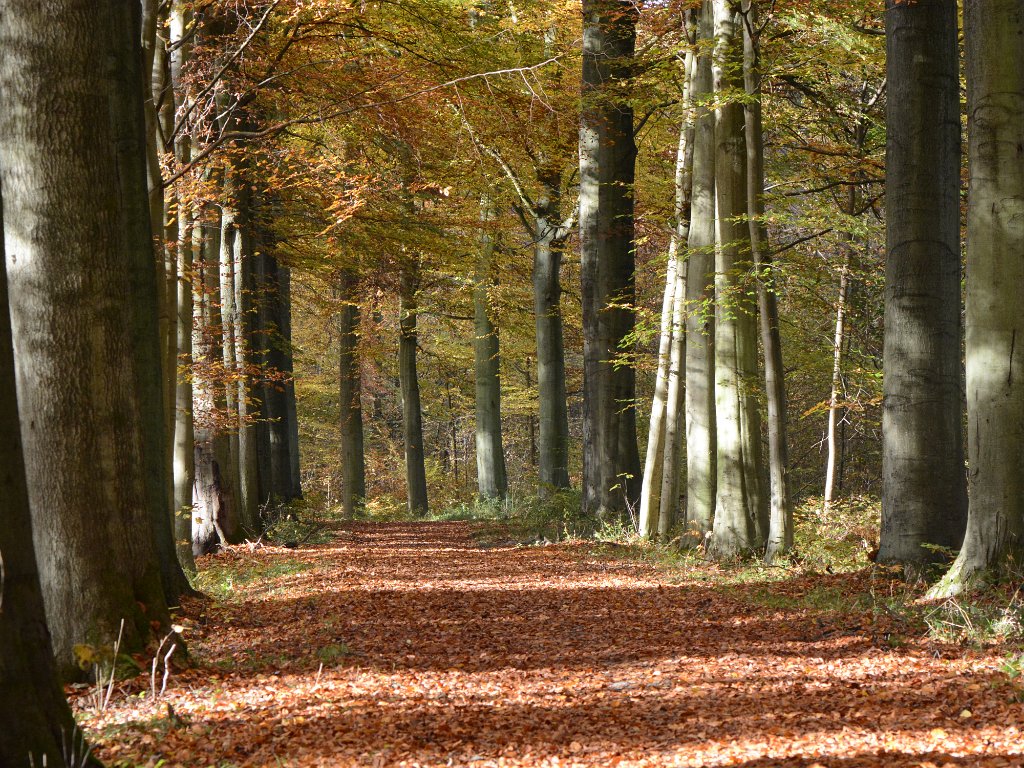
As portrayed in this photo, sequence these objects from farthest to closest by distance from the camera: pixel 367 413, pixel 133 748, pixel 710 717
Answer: pixel 367 413, pixel 710 717, pixel 133 748

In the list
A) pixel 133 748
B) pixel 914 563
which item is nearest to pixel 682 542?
pixel 914 563

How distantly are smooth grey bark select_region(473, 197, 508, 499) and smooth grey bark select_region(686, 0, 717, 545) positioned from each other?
413 inches

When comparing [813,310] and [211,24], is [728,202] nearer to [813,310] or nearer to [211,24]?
[211,24]

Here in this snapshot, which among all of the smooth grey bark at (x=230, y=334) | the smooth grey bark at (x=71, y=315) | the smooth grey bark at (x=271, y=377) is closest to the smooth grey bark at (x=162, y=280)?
the smooth grey bark at (x=71, y=315)

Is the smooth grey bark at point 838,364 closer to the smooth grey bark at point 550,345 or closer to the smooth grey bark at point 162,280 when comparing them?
the smooth grey bark at point 550,345

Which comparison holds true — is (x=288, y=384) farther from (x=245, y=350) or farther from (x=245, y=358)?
(x=245, y=350)

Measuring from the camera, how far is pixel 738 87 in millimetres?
10703

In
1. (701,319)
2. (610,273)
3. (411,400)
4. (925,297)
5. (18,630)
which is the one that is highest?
(610,273)

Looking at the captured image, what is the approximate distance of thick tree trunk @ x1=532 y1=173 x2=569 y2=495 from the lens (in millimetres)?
19516

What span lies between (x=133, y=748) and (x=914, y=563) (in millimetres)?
6443

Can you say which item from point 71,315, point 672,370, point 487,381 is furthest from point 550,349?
point 71,315

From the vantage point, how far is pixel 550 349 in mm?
20250

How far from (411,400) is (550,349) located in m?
4.40

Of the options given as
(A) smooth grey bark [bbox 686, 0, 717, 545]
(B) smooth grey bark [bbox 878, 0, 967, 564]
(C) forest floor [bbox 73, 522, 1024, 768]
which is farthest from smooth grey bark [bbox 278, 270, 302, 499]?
(B) smooth grey bark [bbox 878, 0, 967, 564]
